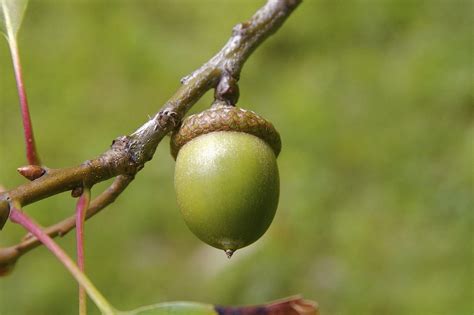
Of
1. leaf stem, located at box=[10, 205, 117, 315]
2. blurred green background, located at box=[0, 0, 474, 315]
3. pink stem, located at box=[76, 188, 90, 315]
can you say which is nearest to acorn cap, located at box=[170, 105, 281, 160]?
pink stem, located at box=[76, 188, 90, 315]

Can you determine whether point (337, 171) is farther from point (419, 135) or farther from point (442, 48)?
point (442, 48)

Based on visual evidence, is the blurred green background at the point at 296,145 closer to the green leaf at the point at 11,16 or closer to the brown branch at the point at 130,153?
the brown branch at the point at 130,153

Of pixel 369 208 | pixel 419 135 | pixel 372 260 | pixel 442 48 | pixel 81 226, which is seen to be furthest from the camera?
→ pixel 442 48

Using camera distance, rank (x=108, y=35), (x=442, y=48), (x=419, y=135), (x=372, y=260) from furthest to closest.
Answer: (x=108, y=35)
(x=442, y=48)
(x=419, y=135)
(x=372, y=260)

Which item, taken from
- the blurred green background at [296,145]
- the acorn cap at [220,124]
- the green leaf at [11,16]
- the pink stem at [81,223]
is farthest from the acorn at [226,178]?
the blurred green background at [296,145]

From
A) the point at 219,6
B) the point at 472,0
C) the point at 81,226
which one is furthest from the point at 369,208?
the point at 81,226

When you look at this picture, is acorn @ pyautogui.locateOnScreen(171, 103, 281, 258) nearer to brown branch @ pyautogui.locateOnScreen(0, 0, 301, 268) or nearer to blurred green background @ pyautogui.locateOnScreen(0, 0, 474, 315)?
brown branch @ pyautogui.locateOnScreen(0, 0, 301, 268)
